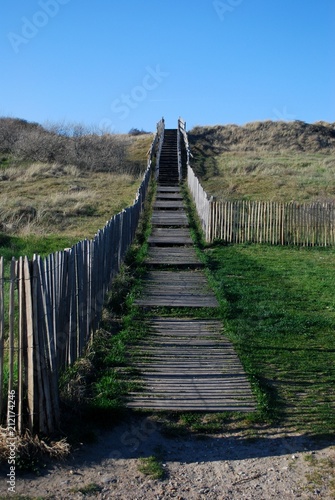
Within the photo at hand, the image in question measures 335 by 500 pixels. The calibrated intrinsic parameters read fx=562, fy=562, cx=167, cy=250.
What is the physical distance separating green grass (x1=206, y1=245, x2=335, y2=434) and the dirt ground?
0.50m

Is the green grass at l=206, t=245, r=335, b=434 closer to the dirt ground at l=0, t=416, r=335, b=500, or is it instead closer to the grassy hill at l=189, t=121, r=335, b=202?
the dirt ground at l=0, t=416, r=335, b=500

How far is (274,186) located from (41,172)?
454 inches

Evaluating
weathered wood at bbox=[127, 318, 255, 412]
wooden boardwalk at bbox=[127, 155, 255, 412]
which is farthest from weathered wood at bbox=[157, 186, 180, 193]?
weathered wood at bbox=[127, 318, 255, 412]

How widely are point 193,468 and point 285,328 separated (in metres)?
3.86

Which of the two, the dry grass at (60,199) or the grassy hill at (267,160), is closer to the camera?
the dry grass at (60,199)

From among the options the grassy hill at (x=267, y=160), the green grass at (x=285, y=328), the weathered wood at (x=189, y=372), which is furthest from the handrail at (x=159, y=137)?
the weathered wood at (x=189, y=372)

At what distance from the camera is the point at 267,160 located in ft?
115

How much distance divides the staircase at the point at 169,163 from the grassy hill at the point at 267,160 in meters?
1.50

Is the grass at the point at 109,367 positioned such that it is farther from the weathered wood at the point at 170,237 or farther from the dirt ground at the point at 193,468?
the weathered wood at the point at 170,237

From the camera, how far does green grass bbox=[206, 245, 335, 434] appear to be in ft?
18.0

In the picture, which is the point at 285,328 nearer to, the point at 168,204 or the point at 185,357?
the point at 185,357

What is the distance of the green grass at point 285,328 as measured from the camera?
5496 millimetres

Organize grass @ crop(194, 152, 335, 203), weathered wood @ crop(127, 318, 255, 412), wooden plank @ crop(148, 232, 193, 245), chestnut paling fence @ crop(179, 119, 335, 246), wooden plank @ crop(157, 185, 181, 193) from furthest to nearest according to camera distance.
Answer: grass @ crop(194, 152, 335, 203) → wooden plank @ crop(157, 185, 181, 193) → chestnut paling fence @ crop(179, 119, 335, 246) → wooden plank @ crop(148, 232, 193, 245) → weathered wood @ crop(127, 318, 255, 412)

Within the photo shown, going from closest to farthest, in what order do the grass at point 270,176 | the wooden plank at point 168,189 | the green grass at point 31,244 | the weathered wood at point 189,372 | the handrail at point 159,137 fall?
the weathered wood at point 189,372
the green grass at point 31,244
the wooden plank at point 168,189
the grass at point 270,176
the handrail at point 159,137
